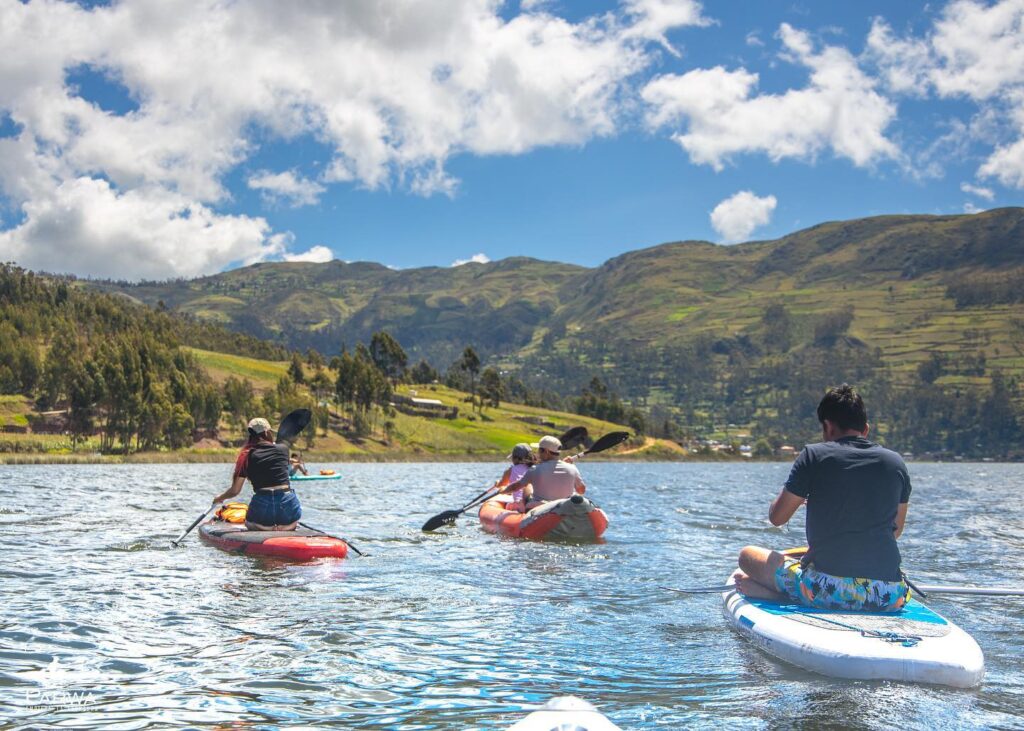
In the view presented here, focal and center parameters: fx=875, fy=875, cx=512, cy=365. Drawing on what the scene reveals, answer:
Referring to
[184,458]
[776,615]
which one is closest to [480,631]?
[776,615]

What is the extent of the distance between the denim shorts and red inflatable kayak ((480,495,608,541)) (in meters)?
6.44

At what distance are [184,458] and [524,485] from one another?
93928 millimetres

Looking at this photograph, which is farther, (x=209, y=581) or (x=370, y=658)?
(x=209, y=581)

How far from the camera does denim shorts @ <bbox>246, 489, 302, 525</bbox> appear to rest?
19.3m

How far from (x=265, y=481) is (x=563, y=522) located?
7675 mm

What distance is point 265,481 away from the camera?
18.9m

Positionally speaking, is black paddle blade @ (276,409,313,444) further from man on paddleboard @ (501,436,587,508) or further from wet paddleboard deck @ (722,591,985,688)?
wet paddleboard deck @ (722,591,985,688)

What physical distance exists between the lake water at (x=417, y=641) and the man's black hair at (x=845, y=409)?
9.49 feet

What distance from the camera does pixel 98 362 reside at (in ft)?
358

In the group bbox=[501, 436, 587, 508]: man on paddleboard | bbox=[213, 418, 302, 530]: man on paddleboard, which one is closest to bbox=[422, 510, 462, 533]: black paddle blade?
bbox=[501, 436, 587, 508]: man on paddleboard

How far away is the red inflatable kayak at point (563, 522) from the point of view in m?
22.2

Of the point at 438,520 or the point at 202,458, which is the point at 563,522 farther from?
the point at 202,458

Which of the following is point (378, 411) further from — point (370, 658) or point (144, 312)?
point (370, 658)

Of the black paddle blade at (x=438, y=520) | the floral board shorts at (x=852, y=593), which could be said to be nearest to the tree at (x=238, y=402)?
the black paddle blade at (x=438, y=520)
